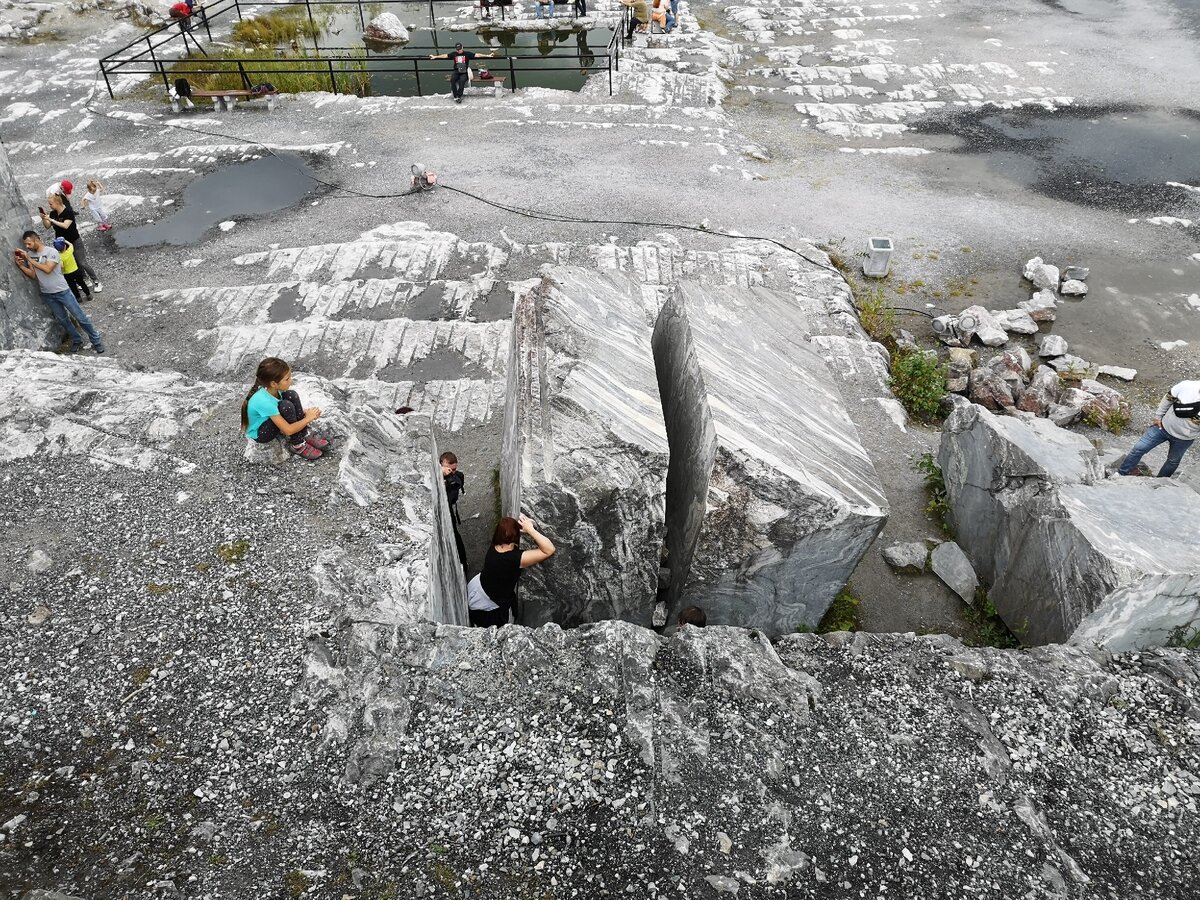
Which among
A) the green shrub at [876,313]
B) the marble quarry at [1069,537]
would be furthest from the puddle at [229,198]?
the marble quarry at [1069,537]

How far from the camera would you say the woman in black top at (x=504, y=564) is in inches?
207

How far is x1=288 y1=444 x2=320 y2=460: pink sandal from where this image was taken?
5809mm

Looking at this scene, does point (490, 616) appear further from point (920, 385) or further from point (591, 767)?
point (920, 385)

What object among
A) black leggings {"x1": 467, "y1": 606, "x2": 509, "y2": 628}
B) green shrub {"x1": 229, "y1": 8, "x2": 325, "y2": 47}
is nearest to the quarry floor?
black leggings {"x1": 467, "y1": 606, "x2": 509, "y2": 628}

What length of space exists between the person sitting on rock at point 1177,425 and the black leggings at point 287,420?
27.2ft

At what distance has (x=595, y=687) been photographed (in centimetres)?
432


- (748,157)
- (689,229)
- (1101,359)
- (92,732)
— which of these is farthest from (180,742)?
(748,157)

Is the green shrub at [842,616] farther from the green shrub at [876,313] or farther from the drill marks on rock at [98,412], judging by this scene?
the drill marks on rock at [98,412]

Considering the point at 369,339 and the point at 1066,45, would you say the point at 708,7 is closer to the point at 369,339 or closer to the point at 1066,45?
the point at 1066,45

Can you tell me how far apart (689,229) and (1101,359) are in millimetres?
6424

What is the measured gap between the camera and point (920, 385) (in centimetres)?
937

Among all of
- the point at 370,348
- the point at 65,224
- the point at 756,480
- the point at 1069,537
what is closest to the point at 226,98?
the point at 65,224

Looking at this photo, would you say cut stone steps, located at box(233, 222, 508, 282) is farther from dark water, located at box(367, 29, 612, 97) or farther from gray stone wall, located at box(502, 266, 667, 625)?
dark water, located at box(367, 29, 612, 97)

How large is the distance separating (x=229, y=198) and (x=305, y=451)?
9870 millimetres
